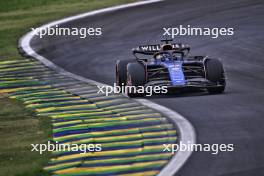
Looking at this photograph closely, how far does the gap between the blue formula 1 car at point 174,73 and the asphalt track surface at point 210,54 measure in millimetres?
307

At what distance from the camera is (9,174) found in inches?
472

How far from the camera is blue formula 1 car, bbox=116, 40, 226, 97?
18422 millimetres

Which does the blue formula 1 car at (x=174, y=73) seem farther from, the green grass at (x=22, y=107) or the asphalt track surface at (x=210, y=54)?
the green grass at (x=22, y=107)

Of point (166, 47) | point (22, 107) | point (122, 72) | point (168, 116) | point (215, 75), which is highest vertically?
point (166, 47)

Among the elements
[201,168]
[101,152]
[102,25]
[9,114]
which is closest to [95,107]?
[9,114]

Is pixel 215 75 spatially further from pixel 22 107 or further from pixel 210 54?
pixel 210 54

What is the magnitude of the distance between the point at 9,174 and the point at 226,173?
311cm

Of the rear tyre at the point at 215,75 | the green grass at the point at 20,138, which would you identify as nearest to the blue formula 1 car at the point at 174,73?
the rear tyre at the point at 215,75

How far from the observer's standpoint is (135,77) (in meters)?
18.4

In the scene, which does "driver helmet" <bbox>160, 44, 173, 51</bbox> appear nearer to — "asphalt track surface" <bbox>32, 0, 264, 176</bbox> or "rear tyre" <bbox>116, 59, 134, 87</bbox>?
"rear tyre" <bbox>116, 59, 134, 87</bbox>

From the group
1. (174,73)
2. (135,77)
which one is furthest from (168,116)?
(174,73)

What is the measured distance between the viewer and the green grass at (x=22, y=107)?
12.8 metres

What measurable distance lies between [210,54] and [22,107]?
29.1 feet

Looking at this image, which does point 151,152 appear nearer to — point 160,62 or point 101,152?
point 101,152
